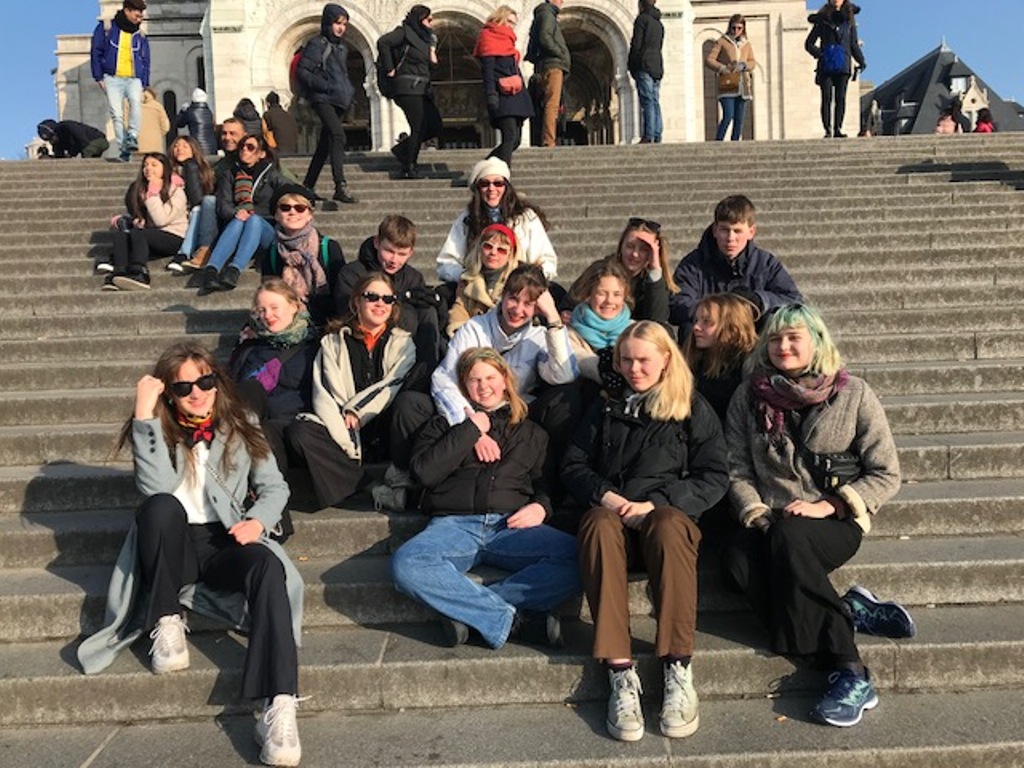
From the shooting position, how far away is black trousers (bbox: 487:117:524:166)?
9203mm

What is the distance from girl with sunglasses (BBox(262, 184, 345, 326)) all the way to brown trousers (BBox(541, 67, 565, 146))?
23.9ft

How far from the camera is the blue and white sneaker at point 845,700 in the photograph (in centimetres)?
303

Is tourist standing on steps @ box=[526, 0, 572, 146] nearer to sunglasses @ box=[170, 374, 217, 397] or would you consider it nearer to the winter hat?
the winter hat

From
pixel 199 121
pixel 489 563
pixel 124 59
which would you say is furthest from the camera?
pixel 199 121

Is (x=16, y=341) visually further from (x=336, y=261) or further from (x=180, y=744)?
(x=180, y=744)

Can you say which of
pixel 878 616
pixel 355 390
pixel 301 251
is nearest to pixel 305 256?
pixel 301 251

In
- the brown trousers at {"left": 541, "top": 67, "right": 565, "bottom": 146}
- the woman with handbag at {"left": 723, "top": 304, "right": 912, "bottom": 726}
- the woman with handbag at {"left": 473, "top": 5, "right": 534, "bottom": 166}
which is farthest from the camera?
the brown trousers at {"left": 541, "top": 67, "right": 565, "bottom": 146}

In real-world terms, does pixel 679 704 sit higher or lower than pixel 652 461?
lower

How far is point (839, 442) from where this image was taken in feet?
11.6

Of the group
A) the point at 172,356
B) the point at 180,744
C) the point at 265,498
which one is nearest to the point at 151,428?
the point at 172,356

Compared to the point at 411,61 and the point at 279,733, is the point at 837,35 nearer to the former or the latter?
the point at 411,61

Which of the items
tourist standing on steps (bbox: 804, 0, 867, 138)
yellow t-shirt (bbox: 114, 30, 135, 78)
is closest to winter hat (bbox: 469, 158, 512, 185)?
yellow t-shirt (bbox: 114, 30, 135, 78)

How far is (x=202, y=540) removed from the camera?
3.51 metres

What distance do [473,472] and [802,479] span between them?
1426 millimetres
